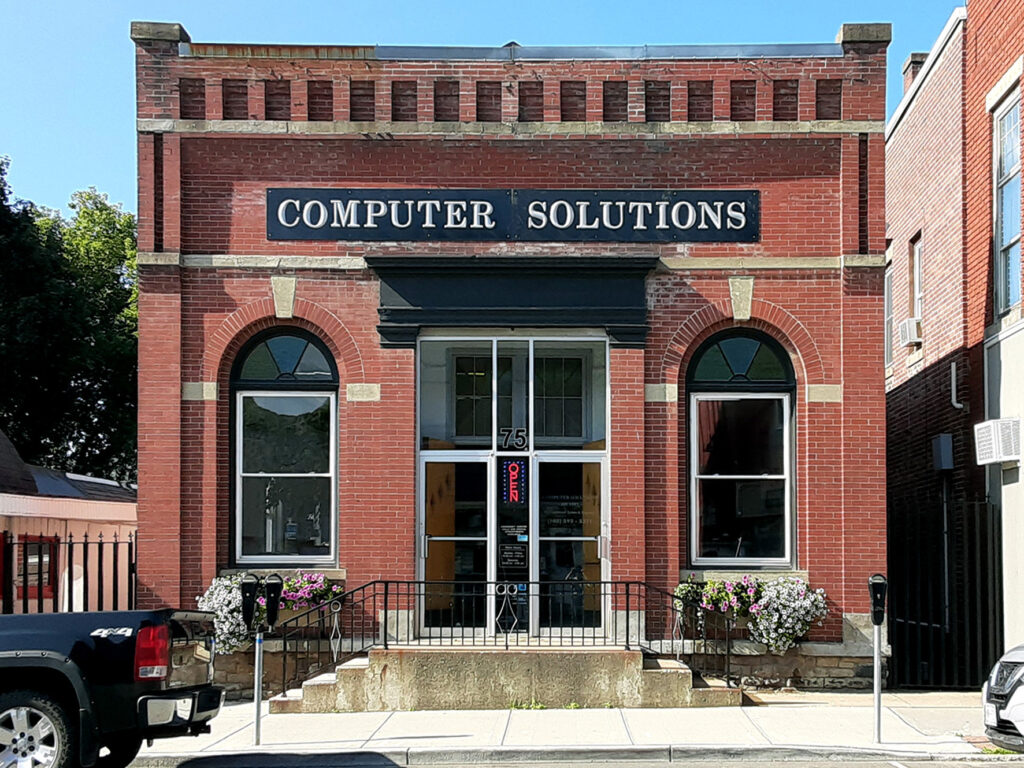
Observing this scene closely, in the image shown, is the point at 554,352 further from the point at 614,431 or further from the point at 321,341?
the point at 321,341

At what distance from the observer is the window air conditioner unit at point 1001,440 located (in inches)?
567

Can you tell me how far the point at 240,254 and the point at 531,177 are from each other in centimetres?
349

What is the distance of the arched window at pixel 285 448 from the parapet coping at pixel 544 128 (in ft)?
8.05

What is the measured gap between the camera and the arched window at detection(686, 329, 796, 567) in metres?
14.8

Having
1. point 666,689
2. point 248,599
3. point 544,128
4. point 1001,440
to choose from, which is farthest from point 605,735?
point 544,128

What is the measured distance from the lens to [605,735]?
11.6m

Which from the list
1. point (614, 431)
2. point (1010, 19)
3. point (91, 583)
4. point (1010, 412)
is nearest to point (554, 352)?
point (614, 431)

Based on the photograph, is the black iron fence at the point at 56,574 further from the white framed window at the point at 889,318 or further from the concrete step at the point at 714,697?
the white framed window at the point at 889,318

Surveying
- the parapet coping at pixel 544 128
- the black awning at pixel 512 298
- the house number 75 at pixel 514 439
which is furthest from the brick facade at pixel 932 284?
the house number 75 at pixel 514 439

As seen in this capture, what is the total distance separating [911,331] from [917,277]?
4.43ft

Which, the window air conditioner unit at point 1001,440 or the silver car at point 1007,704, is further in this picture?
the window air conditioner unit at point 1001,440

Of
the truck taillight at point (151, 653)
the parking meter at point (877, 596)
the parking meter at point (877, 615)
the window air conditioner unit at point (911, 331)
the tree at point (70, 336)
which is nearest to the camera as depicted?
the truck taillight at point (151, 653)

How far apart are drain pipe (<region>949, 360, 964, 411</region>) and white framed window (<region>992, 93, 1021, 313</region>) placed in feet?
5.02

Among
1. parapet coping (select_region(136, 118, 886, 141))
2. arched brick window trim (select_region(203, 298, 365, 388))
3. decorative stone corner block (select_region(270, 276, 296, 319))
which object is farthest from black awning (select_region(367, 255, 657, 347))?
parapet coping (select_region(136, 118, 886, 141))
